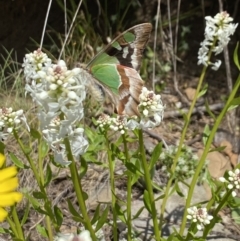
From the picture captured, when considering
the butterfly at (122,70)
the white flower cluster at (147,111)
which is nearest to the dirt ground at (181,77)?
the butterfly at (122,70)

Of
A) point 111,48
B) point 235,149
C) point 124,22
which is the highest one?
point 111,48

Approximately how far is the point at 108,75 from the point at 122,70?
0.05 metres

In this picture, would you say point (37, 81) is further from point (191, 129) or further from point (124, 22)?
point (124, 22)

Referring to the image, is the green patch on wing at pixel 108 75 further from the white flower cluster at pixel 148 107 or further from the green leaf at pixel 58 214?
the green leaf at pixel 58 214

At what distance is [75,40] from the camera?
10.6 feet

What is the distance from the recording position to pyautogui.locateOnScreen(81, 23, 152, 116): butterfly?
1.41 metres

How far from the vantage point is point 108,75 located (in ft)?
4.98

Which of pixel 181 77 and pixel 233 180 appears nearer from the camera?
pixel 233 180

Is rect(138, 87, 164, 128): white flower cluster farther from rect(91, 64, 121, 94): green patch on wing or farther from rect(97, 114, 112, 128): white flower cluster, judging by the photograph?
rect(97, 114, 112, 128): white flower cluster

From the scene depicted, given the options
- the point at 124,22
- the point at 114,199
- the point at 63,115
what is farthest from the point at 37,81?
the point at 124,22

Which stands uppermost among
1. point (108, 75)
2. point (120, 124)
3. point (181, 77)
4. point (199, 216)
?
point (108, 75)

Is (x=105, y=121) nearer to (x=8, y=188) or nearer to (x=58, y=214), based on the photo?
(x=58, y=214)

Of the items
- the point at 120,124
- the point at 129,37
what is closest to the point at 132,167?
the point at 120,124

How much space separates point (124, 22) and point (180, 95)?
64 centimetres
